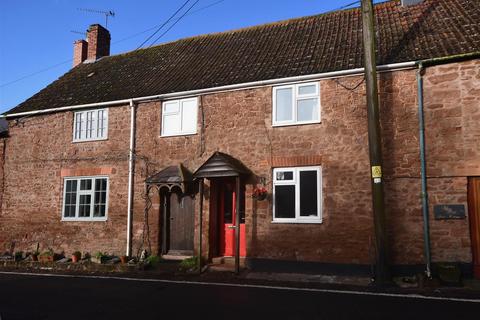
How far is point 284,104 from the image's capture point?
12.4 metres

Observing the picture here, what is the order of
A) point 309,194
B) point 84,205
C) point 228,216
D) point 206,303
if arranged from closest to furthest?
point 206,303 < point 309,194 < point 228,216 < point 84,205

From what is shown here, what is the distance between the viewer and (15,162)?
16500 millimetres

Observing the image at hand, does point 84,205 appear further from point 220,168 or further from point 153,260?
point 220,168

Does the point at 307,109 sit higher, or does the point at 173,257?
the point at 307,109

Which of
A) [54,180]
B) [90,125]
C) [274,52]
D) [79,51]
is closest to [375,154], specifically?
[274,52]

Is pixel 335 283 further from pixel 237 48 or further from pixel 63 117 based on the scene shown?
pixel 63 117

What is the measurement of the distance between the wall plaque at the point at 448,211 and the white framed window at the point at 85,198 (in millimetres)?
10417

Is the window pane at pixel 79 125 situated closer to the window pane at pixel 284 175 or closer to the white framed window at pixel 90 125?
the white framed window at pixel 90 125

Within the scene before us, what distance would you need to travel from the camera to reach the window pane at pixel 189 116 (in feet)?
44.8

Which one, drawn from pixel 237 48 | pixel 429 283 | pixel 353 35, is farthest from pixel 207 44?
pixel 429 283

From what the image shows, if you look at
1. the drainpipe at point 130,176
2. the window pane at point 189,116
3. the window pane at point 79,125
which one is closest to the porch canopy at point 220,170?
the window pane at point 189,116

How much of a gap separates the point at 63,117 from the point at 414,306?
44.9 feet

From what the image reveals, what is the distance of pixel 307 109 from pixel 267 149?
1.64 meters

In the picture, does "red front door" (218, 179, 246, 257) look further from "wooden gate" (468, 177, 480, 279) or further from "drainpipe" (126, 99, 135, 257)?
"wooden gate" (468, 177, 480, 279)
